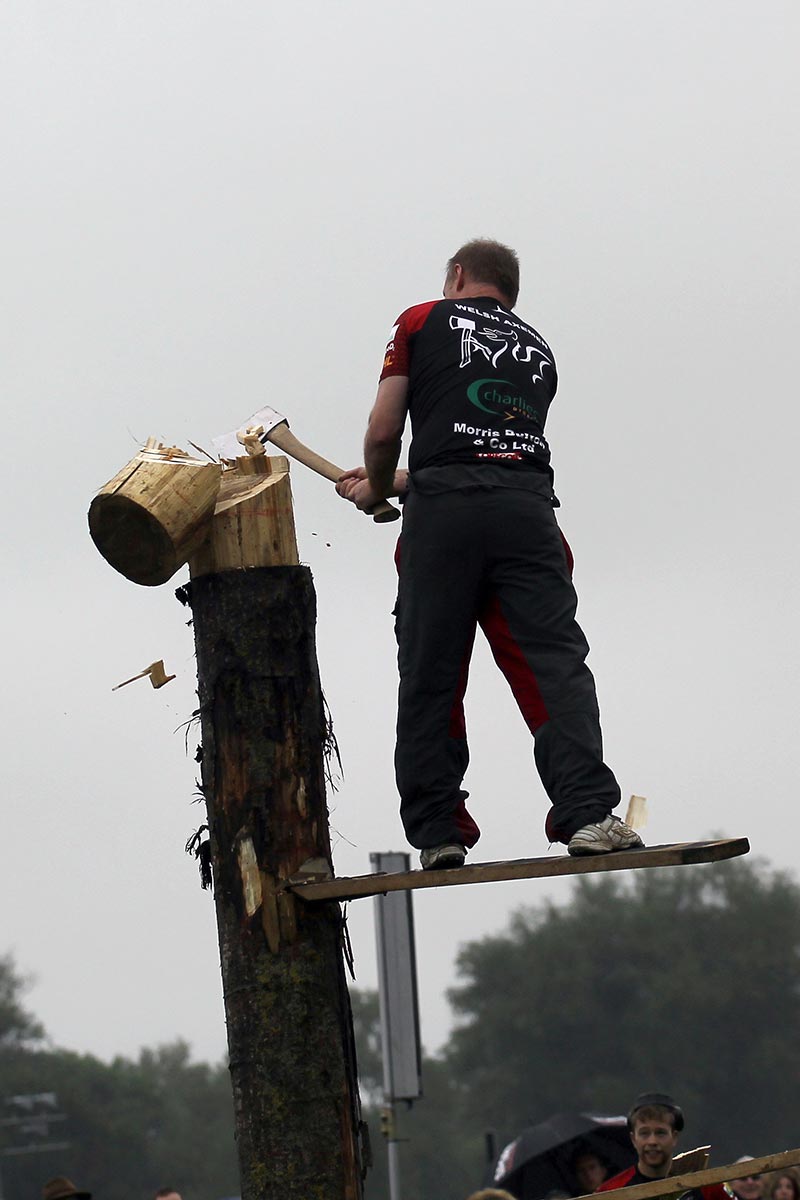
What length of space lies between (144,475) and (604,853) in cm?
157

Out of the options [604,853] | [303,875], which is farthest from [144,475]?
[604,853]

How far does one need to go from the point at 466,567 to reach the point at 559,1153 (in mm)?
5853

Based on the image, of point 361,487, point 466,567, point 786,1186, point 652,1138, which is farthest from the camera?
point 786,1186

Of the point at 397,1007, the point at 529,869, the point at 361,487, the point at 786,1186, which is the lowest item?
the point at 786,1186

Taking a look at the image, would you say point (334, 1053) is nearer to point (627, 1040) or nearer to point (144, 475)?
point (144, 475)

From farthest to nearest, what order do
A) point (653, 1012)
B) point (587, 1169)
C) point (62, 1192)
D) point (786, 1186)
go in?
point (653, 1012) < point (587, 1169) < point (62, 1192) < point (786, 1186)

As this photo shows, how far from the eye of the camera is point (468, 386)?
16.1 ft

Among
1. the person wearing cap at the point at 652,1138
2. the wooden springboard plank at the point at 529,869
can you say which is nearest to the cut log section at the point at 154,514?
the wooden springboard plank at the point at 529,869

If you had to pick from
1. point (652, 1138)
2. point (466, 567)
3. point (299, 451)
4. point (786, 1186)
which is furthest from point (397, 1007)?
point (466, 567)

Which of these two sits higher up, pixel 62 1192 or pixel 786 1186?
pixel 62 1192

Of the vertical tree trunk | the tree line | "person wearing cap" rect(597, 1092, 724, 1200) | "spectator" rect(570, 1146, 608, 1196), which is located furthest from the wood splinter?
the tree line

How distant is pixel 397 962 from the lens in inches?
391

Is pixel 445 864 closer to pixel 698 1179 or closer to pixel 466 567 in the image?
pixel 466 567

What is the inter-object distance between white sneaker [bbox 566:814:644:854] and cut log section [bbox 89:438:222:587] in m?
1.30
